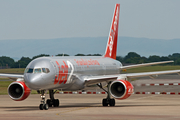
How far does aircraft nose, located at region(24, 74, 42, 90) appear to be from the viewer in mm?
25516

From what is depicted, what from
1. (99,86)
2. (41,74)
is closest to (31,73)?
(41,74)

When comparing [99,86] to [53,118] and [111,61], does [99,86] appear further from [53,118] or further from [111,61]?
A: [53,118]

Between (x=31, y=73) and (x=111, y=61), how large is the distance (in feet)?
38.4

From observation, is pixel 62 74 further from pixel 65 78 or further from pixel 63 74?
pixel 65 78

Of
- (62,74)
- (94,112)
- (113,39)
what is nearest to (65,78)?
(62,74)

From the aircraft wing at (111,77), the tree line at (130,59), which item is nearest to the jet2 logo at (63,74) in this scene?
the aircraft wing at (111,77)

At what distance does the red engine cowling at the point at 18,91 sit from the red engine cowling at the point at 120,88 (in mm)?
5604

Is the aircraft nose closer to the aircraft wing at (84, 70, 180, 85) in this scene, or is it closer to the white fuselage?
the white fuselage

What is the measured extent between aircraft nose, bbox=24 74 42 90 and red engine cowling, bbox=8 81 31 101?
9.55 feet

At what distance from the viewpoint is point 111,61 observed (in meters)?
36.4

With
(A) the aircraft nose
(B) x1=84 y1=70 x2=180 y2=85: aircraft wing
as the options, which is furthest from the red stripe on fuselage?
(B) x1=84 y1=70 x2=180 y2=85: aircraft wing

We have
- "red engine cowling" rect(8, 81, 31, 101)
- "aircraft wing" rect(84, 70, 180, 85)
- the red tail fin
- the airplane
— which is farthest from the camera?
the red tail fin

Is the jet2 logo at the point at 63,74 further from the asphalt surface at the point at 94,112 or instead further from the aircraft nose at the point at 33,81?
the asphalt surface at the point at 94,112

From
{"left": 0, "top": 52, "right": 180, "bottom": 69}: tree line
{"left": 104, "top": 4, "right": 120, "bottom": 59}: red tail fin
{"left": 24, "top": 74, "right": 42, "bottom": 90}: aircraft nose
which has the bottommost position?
{"left": 24, "top": 74, "right": 42, "bottom": 90}: aircraft nose
